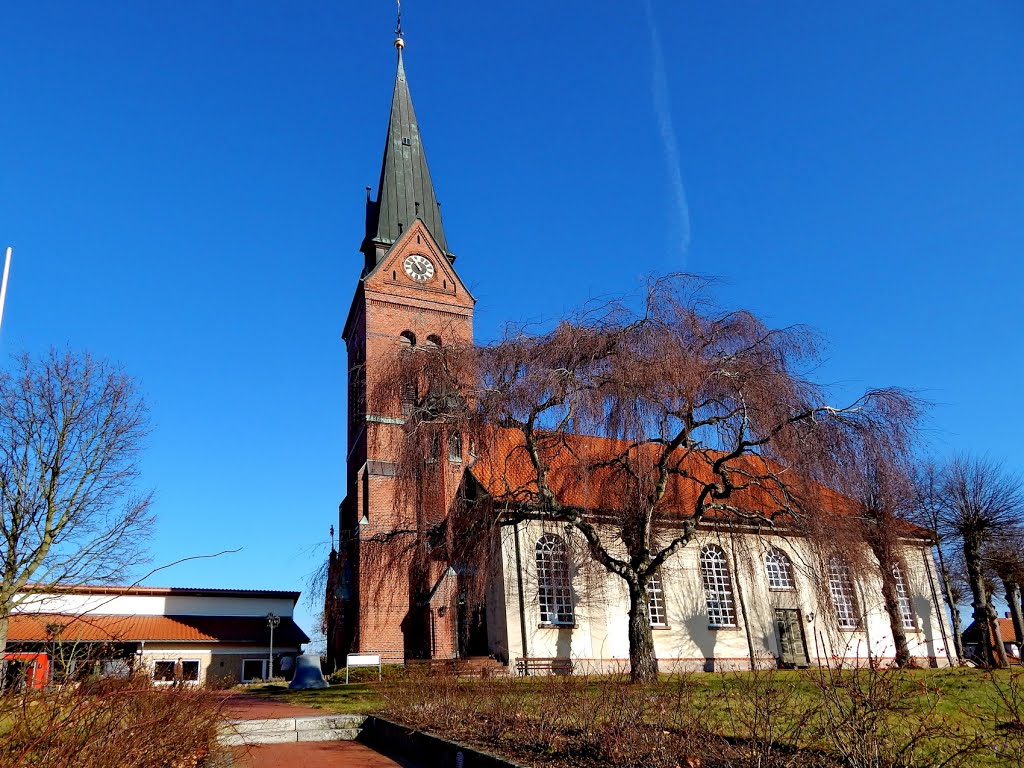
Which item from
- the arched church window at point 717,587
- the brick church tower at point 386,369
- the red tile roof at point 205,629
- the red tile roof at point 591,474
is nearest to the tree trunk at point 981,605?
the arched church window at point 717,587

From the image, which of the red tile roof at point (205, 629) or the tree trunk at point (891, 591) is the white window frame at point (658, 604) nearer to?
the tree trunk at point (891, 591)

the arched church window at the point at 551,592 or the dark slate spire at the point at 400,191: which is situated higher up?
the dark slate spire at the point at 400,191

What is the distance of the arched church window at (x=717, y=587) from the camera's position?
2770 cm

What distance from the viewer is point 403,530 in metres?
18.1

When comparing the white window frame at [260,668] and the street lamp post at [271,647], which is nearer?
the street lamp post at [271,647]

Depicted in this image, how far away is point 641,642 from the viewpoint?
17.5m

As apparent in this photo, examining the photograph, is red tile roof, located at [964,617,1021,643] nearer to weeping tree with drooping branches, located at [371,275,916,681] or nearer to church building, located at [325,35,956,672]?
church building, located at [325,35,956,672]

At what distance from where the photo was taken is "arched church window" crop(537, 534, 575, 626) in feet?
82.2

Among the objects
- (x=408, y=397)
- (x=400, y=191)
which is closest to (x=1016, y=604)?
(x=408, y=397)

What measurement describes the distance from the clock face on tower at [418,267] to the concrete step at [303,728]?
80.2ft

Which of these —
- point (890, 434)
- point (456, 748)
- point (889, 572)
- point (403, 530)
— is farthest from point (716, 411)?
point (456, 748)

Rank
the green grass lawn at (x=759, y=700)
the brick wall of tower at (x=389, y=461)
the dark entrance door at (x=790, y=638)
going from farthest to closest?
the dark entrance door at (x=790, y=638), the brick wall of tower at (x=389, y=461), the green grass lawn at (x=759, y=700)

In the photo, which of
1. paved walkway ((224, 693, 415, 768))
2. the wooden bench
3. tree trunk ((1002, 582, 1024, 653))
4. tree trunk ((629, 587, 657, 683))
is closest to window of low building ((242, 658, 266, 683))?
the wooden bench

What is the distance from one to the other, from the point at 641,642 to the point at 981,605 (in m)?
19.8
